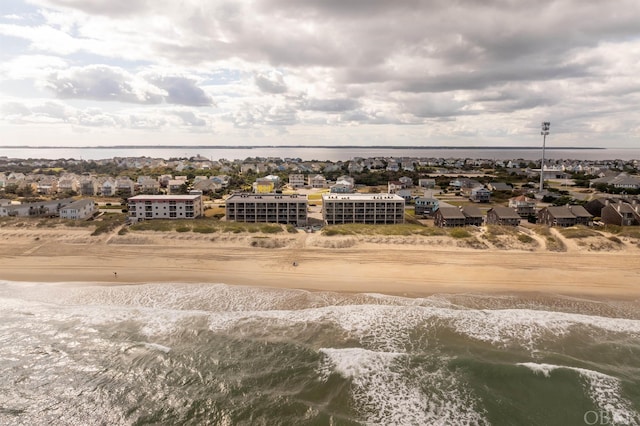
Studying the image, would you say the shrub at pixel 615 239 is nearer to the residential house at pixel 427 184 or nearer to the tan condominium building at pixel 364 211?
the tan condominium building at pixel 364 211

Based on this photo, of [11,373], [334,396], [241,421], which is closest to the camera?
[241,421]

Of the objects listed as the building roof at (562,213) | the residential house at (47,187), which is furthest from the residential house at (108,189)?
the building roof at (562,213)

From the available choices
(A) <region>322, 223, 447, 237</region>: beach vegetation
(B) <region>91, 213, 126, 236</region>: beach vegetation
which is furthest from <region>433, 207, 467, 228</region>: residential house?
(B) <region>91, 213, 126, 236</region>: beach vegetation

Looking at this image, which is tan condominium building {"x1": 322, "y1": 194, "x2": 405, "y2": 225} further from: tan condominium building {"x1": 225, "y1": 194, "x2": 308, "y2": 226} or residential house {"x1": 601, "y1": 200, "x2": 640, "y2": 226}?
residential house {"x1": 601, "y1": 200, "x2": 640, "y2": 226}

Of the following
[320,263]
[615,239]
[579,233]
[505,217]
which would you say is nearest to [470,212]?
[505,217]

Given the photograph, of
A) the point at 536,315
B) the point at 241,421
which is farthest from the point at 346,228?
the point at 241,421

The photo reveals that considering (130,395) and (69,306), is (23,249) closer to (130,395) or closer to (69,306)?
(69,306)

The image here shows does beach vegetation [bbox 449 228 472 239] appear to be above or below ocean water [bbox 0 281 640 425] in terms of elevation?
above
